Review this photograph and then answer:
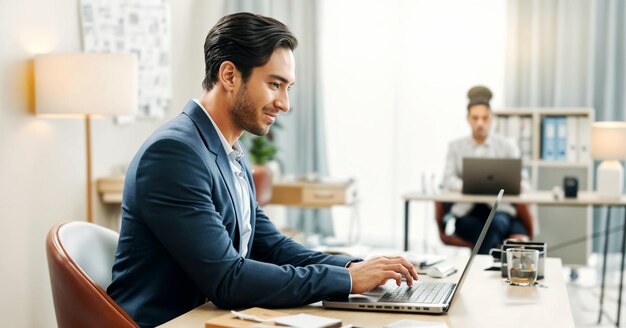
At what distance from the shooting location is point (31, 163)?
150 inches

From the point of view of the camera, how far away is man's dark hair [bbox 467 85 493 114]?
514cm

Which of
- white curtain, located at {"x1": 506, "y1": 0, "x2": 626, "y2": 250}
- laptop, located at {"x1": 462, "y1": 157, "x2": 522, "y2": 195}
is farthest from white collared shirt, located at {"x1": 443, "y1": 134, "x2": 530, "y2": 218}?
white curtain, located at {"x1": 506, "y1": 0, "x2": 626, "y2": 250}

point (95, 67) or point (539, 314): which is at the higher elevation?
point (95, 67)

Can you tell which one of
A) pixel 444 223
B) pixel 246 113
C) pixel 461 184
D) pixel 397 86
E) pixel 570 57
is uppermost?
pixel 570 57

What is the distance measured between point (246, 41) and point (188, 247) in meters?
0.51

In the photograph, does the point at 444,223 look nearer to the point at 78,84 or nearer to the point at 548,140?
the point at 548,140

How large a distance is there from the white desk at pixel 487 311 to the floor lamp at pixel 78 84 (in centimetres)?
209

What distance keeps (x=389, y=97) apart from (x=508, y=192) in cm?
247

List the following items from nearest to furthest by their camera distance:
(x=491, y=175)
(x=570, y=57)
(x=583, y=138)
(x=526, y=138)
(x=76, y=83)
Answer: (x=76, y=83) < (x=491, y=175) < (x=583, y=138) < (x=526, y=138) < (x=570, y=57)

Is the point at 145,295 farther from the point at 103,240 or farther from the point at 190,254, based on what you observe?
the point at 103,240

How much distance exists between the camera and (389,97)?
7.04 meters

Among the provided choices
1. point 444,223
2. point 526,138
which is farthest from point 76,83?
point 526,138

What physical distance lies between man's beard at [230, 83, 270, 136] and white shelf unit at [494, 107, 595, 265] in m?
4.13

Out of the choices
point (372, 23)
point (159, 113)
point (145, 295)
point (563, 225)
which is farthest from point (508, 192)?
point (145, 295)
